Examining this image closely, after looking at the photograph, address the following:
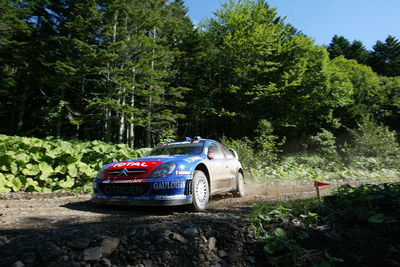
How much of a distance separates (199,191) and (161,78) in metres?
18.2

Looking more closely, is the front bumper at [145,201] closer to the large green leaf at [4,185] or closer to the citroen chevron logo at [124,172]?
A: the citroen chevron logo at [124,172]

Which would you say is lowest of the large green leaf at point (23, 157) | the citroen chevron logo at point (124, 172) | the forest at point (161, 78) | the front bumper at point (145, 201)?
the front bumper at point (145, 201)

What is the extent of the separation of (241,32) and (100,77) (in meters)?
13.5

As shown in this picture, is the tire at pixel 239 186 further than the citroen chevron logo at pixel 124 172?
Yes

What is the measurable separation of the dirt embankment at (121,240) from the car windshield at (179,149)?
1.91 metres

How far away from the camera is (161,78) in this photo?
70.6 feet

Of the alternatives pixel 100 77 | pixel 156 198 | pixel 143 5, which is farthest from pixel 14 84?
pixel 156 198

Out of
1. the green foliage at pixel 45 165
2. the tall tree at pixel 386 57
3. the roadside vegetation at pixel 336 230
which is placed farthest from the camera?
the tall tree at pixel 386 57

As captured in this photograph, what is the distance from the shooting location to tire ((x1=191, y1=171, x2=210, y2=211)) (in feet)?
14.5

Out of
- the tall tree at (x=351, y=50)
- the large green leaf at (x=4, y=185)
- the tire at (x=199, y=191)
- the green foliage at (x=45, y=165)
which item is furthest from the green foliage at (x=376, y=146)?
the tall tree at (x=351, y=50)

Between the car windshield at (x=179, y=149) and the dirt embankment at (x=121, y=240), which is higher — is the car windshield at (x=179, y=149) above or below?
above

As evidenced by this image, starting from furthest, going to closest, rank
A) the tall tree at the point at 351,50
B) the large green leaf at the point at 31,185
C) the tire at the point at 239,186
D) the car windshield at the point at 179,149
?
the tall tree at the point at 351,50 < the tire at the point at 239,186 < the large green leaf at the point at 31,185 < the car windshield at the point at 179,149

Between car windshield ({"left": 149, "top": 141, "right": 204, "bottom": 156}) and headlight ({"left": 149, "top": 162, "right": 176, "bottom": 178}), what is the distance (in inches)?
43.8

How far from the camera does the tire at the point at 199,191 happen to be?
14.5ft
